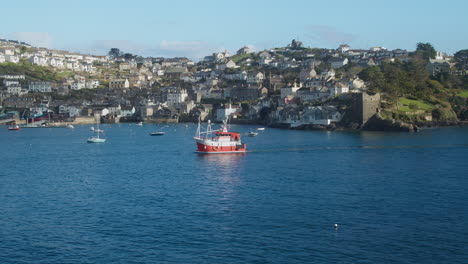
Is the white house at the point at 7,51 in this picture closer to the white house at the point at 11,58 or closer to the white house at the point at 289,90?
the white house at the point at 11,58

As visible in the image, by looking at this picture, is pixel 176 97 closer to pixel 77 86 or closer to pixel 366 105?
pixel 77 86

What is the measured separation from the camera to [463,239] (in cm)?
2055

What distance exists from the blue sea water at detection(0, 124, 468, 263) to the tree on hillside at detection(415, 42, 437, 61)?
82.4 m

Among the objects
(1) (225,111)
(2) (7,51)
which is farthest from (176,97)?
(2) (7,51)

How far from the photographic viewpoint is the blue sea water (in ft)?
64.7

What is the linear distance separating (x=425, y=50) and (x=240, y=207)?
121 metres

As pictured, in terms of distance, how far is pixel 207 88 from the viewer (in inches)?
4818

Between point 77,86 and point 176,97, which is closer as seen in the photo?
point 176,97

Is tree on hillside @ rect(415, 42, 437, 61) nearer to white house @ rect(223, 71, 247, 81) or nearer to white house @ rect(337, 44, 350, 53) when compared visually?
white house @ rect(337, 44, 350, 53)

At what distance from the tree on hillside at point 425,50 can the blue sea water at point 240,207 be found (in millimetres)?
82393

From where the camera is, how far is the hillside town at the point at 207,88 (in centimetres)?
8831

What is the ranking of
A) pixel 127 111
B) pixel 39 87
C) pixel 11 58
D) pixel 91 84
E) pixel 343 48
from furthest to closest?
pixel 343 48
pixel 11 58
pixel 91 84
pixel 39 87
pixel 127 111

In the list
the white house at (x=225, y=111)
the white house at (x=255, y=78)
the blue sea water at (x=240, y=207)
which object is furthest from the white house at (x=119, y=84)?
the blue sea water at (x=240, y=207)

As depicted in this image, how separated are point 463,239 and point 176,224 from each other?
11707 millimetres
